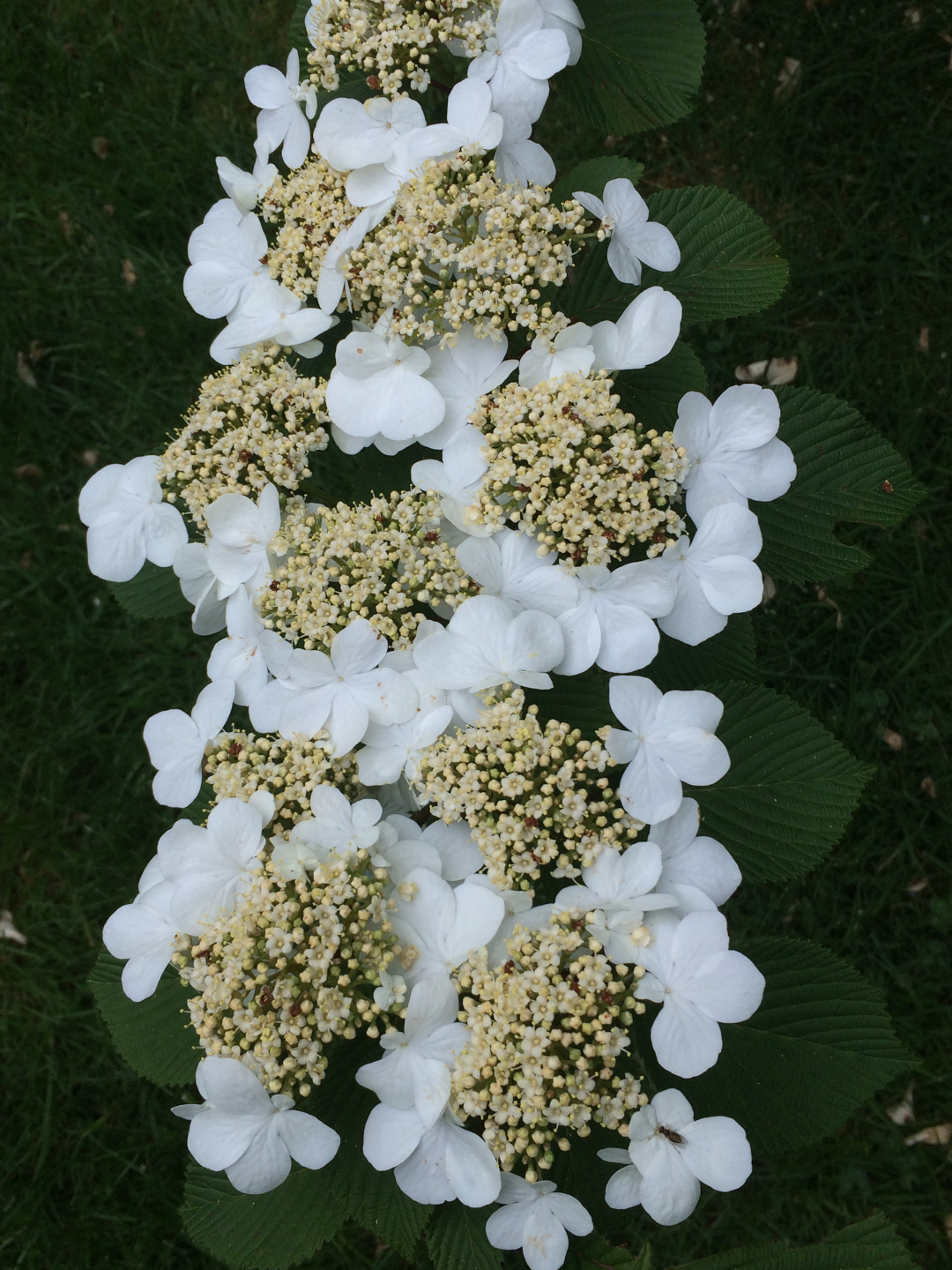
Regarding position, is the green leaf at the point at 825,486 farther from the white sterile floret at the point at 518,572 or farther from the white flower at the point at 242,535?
the white flower at the point at 242,535

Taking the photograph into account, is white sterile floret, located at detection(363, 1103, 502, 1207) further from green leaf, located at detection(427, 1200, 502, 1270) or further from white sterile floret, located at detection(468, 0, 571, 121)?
white sterile floret, located at detection(468, 0, 571, 121)

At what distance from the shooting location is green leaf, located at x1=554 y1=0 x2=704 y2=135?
2.04m

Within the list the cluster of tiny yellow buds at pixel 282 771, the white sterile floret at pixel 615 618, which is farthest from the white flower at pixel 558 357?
the cluster of tiny yellow buds at pixel 282 771

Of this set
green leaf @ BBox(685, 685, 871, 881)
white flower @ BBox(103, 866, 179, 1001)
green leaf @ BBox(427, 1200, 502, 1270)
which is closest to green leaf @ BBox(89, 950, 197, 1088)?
white flower @ BBox(103, 866, 179, 1001)

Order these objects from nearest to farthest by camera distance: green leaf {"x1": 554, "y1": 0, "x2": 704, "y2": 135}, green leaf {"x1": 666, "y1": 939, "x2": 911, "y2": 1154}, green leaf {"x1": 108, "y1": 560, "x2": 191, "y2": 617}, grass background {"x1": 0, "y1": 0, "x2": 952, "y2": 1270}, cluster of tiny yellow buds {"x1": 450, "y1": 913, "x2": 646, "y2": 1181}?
1. cluster of tiny yellow buds {"x1": 450, "y1": 913, "x2": 646, "y2": 1181}
2. green leaf {"x1": 666, "y1": 939, "x2": 911, "y2": 1154}
3. green leaf {"x1": 554, "y1": 0, "x2": 704, "y2": 135}
4. green leaf {"x1": 108, "y1": 560, "x2": 191, "y2": 617}
5. grass background {"x1": 0, "y1": 0, "x2": 952, "y2": 1270}

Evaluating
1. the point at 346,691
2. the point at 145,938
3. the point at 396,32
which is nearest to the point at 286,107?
the point at 396,32

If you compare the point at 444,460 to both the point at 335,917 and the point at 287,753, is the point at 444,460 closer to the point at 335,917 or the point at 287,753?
the point at 287,753

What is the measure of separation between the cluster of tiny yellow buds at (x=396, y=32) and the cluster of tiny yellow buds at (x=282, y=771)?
1.12m

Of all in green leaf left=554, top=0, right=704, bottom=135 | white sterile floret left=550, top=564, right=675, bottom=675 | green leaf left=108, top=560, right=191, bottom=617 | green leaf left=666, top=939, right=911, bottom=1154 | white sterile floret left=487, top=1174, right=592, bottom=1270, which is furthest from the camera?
green leaf left=108, top=560, right=191, bottom=617

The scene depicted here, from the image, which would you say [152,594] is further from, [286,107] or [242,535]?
[286,107]

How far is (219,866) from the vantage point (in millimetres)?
1517

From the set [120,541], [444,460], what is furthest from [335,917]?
[120,541]

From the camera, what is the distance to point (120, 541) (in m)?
1.90

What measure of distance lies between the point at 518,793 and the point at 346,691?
1.07 feet
